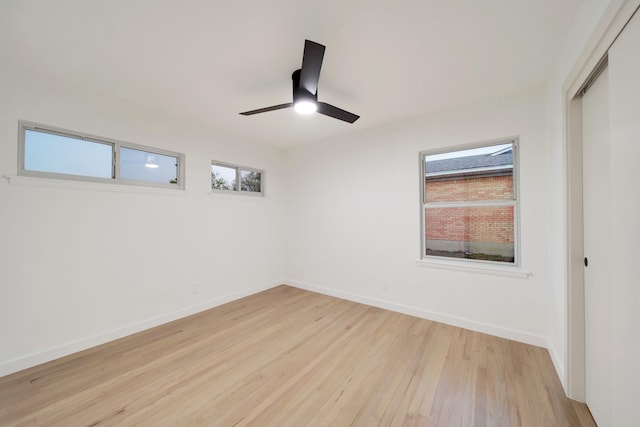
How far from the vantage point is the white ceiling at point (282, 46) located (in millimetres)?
1509

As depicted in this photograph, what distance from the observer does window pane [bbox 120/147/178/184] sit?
281cm

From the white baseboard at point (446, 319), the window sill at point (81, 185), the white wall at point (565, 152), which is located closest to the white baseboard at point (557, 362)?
the white wall at point (565, 152)

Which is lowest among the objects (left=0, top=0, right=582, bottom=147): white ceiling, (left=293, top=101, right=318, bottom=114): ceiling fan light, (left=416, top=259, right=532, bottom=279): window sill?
(left=416, top=259, right=532, bottom=279): window sill

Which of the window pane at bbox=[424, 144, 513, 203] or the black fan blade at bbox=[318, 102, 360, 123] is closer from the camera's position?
the black fan blade at bbox=[318, 102, 360, 123]

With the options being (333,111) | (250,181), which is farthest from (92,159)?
(333,111)

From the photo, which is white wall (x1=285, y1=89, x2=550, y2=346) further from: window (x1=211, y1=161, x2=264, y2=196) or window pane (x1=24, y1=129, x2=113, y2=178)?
window pane (x1=24, y1=129, x2=113, y2=178)

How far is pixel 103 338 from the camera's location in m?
2.54

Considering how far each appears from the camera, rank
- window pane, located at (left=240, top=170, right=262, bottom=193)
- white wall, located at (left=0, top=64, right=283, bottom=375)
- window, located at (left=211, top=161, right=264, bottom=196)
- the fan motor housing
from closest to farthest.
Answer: the fan motor housing, white wall, located at (left=0, top=64, right=283, bottom=375), window, located at (left=211, top=161, right=264, bottom=196), window pane, located at (left=240, top=170, right=262, bottom=193)

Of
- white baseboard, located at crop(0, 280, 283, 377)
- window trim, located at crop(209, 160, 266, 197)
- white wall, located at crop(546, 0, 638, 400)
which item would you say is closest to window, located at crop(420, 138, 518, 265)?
white wall, located at crop(546, 0, 638, 400)

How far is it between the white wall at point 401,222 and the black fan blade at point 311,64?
5.99 ft

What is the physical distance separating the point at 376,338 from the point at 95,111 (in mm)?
3849

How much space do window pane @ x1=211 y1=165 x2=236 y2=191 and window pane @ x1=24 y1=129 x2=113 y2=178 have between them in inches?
48.8

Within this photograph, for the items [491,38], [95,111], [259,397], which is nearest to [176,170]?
[95,111]

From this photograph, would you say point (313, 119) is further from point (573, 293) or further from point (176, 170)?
point (573, 293)
